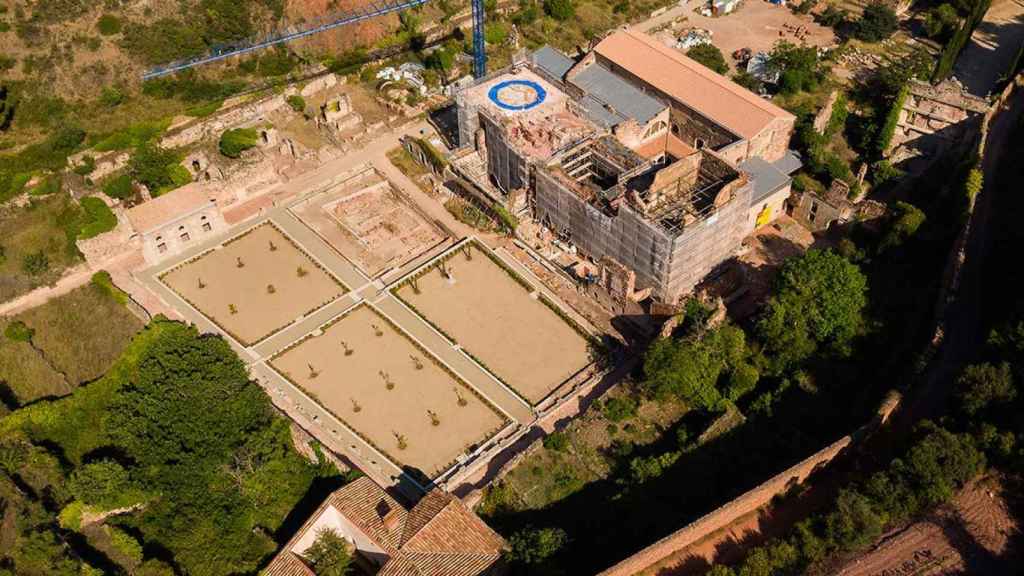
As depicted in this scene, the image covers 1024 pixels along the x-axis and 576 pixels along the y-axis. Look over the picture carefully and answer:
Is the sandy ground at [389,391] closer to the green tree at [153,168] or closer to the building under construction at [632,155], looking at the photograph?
the building under construction at [632,155]

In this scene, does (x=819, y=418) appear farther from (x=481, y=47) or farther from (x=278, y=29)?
(x=278, y=29)

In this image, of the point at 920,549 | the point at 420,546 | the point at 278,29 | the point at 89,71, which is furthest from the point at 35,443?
the point at 920,549

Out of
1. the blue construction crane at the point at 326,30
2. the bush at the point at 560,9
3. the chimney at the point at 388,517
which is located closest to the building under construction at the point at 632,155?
the blue construction crane at the point at 326,30

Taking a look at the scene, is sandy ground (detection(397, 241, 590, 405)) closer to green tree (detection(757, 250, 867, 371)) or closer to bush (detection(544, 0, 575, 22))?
green tree (detection(757, 250, 867, 371))

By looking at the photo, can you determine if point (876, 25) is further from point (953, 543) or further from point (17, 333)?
point (17, 333)

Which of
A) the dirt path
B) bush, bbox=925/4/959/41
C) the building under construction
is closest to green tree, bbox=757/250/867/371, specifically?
the building under construction
